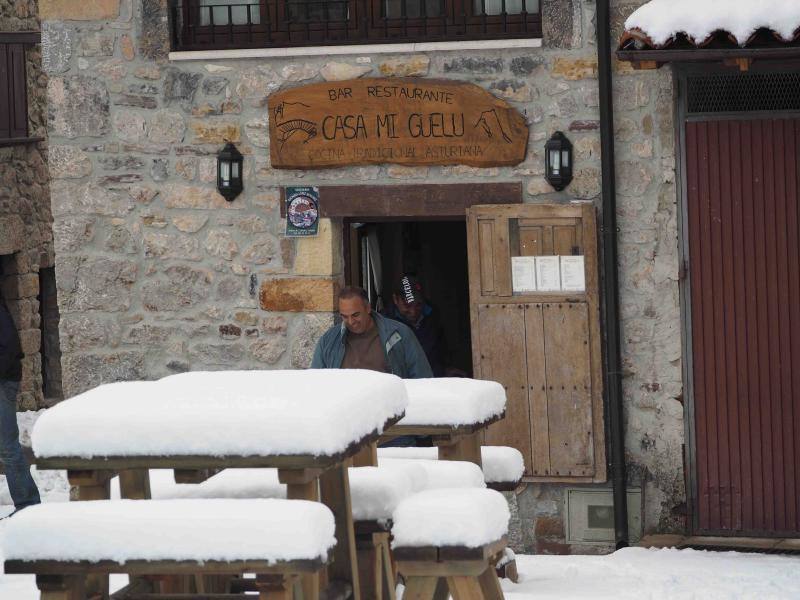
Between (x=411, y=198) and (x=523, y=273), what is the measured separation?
708 mm

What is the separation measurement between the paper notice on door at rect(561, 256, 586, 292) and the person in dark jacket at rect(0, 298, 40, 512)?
3.12 m

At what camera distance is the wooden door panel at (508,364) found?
7699mm

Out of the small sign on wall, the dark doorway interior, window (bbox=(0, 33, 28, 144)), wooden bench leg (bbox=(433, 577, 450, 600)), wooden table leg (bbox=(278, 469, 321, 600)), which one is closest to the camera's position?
wooden table leg (bbox=(278, 469, 321, 600))

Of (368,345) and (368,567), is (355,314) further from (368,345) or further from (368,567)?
(368,567)

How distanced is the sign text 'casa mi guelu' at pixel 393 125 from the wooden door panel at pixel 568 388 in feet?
2.82

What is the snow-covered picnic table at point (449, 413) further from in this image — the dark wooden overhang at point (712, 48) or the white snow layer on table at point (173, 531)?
the dark wooden overhang at point (712, 48)

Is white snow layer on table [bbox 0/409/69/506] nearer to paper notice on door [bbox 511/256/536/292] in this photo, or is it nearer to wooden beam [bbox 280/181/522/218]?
wooden beam [bbox 280/181/522/218]

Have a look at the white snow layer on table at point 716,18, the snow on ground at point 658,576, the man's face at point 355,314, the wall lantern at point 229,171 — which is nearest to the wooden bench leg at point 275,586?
the snow on ground at point 658,576

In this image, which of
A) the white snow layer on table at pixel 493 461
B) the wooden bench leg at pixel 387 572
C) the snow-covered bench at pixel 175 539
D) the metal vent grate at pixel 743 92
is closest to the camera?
the snow-covered bench at pixel 175 539

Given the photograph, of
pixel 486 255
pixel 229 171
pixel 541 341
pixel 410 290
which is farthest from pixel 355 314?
pixel 410 290

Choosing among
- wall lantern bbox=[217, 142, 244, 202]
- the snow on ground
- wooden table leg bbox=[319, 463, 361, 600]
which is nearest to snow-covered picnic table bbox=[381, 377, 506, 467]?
wooden table leg bbox=[319, 463, 361, 600]

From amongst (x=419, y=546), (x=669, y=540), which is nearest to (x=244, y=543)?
(x=419, y=546)

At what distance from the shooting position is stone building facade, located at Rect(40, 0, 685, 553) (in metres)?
7.58

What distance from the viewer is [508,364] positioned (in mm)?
7719
